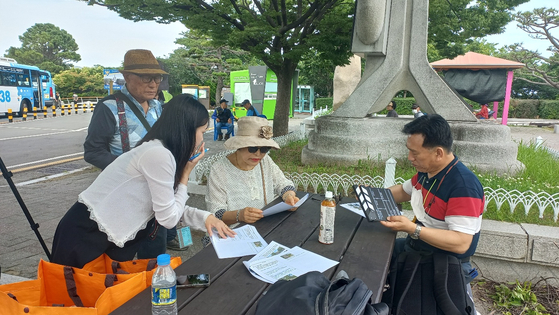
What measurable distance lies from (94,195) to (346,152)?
446cm

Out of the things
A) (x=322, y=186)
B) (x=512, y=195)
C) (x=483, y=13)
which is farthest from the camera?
(x=483, y=13)

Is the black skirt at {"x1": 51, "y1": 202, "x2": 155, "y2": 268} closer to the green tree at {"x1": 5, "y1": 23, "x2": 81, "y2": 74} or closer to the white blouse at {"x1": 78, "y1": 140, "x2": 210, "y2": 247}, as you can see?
the white blouse at {"x1": 78, "y1": 140, "x2": 210, "y2": 247}

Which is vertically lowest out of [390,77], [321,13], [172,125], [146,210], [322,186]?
[322,186]

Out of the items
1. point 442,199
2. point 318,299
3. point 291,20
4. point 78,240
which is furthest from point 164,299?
point 291,20

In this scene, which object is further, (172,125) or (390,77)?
(390,77)

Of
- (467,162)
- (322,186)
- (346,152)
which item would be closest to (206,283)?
A: (322,186)

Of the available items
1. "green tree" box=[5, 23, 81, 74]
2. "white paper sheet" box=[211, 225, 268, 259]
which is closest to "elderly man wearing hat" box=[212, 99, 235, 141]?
"white paper sheet" box=[211, 225, 268, 259]

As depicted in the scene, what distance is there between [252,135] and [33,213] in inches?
163

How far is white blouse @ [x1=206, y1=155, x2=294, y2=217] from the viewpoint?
2.70 meters

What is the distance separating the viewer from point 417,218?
2545mm

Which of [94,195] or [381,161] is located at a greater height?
[94,195]

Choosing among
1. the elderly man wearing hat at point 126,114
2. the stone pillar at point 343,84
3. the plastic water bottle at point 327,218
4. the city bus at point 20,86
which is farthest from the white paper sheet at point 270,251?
the city bus at point 20,86

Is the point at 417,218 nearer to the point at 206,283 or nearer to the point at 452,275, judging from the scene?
the point at 452,275

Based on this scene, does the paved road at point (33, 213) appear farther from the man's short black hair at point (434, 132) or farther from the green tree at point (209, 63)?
the green tree at point (209, 63)
